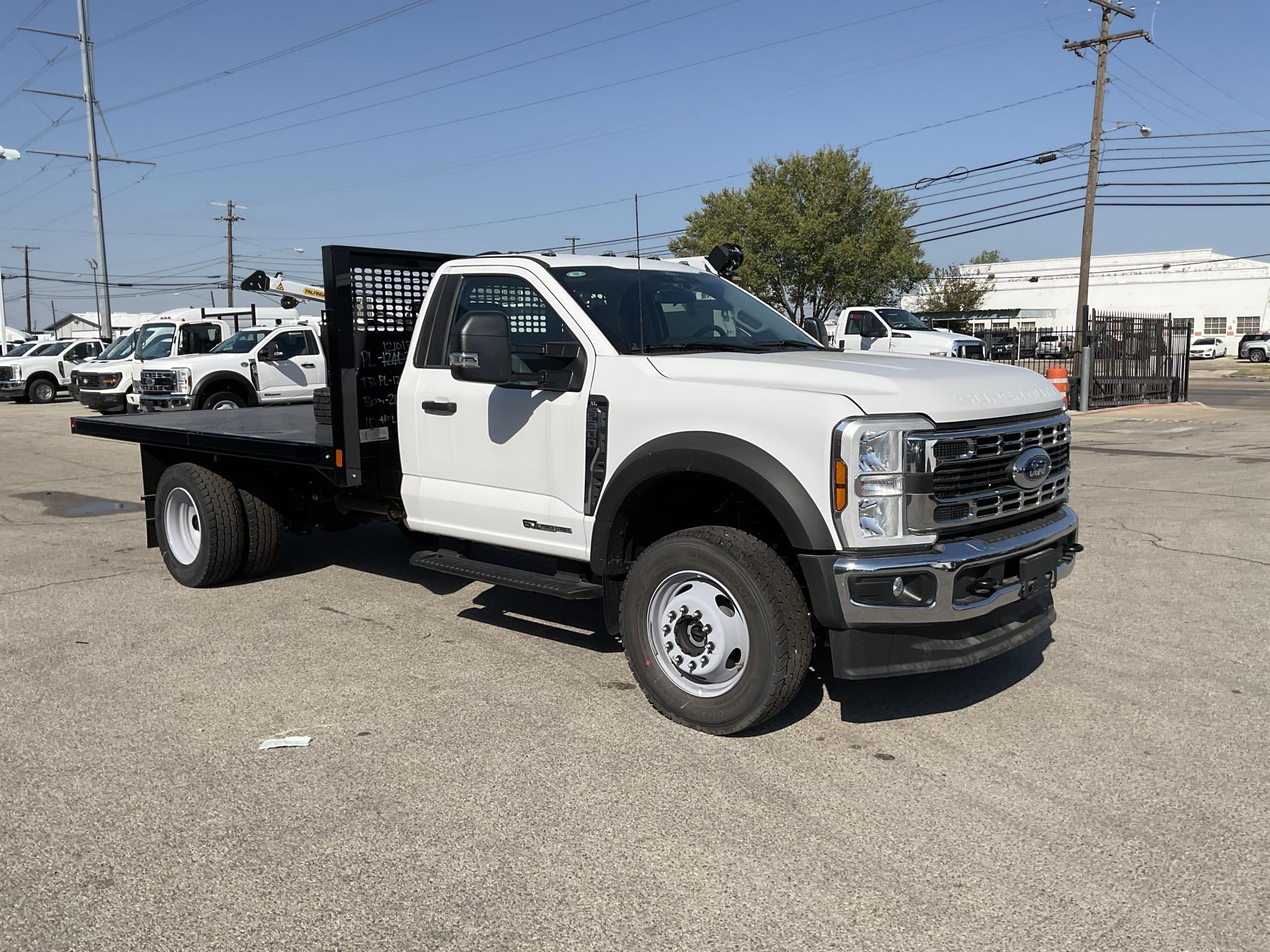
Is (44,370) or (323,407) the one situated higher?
(323,407)

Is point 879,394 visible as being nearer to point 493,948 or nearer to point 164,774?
point 493,948

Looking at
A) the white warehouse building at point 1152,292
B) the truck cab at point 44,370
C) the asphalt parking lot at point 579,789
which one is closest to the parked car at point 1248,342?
the white warehouse building at point 1152,292

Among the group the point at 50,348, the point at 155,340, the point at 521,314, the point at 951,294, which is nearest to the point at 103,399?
the point at 155,340

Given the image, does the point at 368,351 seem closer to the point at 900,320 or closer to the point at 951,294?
the point at 900,320

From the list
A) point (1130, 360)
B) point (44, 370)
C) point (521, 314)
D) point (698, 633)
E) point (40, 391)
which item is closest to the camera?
point (698, 633)

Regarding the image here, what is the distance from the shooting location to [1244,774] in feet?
13.5

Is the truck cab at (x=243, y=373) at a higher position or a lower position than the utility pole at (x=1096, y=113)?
lower

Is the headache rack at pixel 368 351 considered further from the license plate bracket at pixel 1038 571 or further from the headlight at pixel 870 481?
the license plate bracket at pixel 1038 571

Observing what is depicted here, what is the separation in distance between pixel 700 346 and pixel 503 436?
1.09m

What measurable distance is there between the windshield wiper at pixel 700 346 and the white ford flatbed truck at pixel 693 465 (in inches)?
0.8

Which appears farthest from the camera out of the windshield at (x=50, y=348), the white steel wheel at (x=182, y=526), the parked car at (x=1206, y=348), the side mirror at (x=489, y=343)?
the parked car at (x=1206, y=348)

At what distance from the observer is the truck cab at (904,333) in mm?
22406

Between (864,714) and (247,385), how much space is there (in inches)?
677

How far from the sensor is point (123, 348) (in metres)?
25.1
